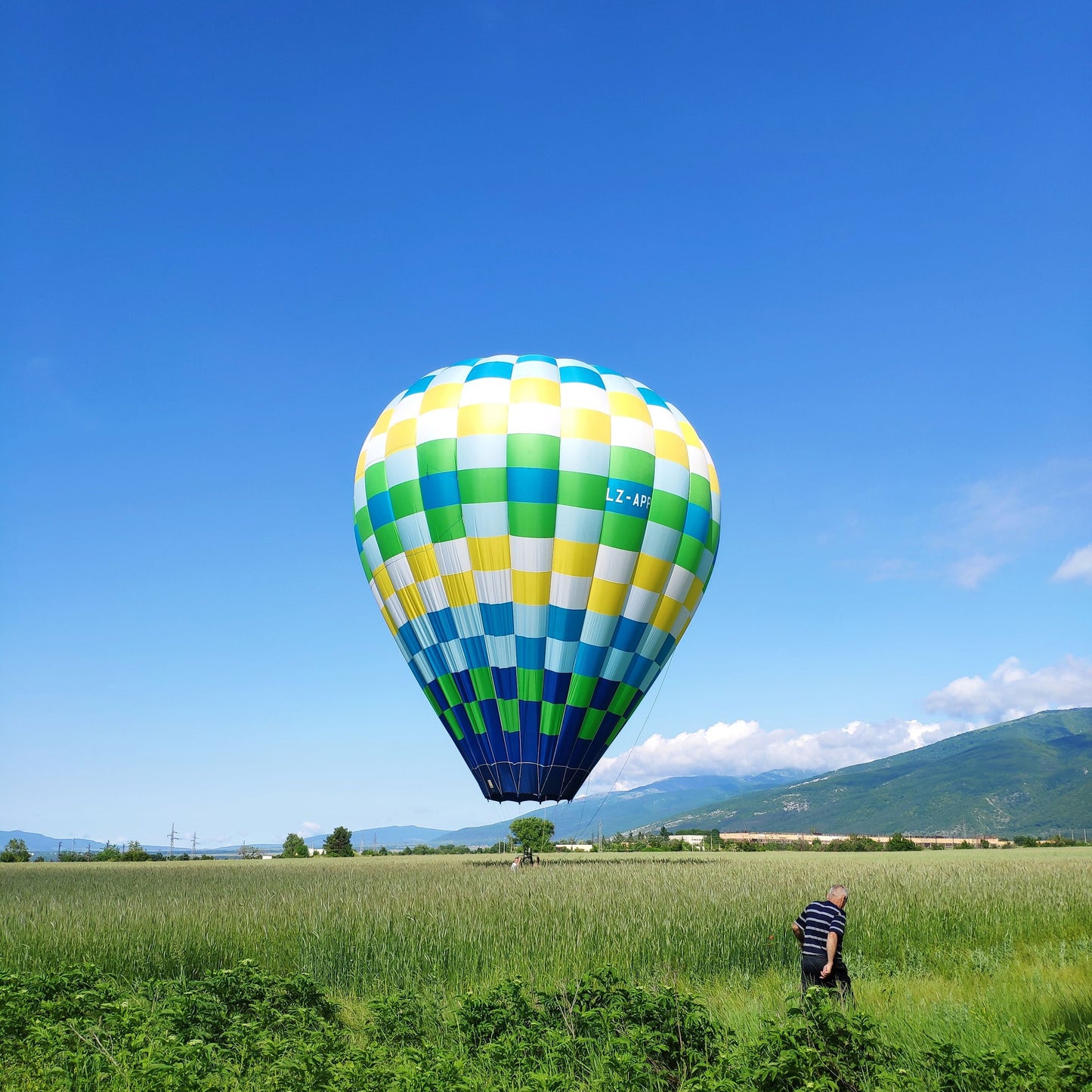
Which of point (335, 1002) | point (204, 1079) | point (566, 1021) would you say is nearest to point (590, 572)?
point (335, 1002)

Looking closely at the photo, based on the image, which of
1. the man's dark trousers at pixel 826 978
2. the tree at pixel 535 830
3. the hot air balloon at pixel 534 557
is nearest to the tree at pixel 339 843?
the tree at pixel 535 830

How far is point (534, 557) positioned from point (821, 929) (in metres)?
17.1

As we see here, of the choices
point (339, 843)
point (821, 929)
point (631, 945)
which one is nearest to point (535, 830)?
point (339, 843)

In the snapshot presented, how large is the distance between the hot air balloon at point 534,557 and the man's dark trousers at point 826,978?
53.8 ft

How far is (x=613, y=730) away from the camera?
95.5ft

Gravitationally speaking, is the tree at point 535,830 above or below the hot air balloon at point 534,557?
below

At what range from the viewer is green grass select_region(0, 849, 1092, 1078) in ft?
38.4

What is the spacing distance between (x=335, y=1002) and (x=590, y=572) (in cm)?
1647

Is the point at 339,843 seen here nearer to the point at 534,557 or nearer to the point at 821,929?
the point at 534,557

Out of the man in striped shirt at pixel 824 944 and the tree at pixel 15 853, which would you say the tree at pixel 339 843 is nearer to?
the tree at pixel 15 853

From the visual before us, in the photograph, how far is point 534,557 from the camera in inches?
1065

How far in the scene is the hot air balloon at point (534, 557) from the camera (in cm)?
2716

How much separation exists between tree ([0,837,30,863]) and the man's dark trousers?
97.6m

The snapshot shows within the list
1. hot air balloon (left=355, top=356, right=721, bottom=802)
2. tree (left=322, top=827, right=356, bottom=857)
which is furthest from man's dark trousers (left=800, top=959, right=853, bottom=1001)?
tree (left=322, top=827, right=356, bottom=857)
